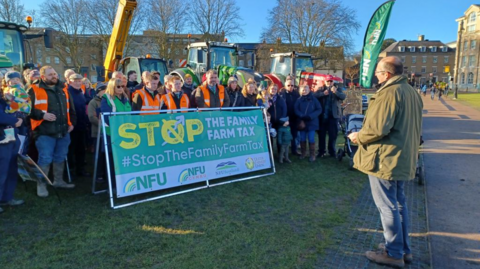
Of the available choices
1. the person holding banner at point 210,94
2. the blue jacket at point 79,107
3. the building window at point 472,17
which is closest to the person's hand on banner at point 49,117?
the blue jacket at point 79,107

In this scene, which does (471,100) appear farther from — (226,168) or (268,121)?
(226,168)

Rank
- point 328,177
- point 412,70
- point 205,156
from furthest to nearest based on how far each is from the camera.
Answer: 1. point 412,70
2. point 328,177
3. point 205,156

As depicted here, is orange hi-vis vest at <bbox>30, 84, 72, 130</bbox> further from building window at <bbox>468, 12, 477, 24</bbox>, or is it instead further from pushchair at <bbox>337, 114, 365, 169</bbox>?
building window at <bbox>468, 12, 477, 24</bbox>

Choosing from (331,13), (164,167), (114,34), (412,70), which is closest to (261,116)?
(164,167)

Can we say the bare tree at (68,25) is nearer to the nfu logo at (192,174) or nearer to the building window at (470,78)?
the nfu logo at (192,174)

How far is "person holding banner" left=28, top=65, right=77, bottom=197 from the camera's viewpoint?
489cm

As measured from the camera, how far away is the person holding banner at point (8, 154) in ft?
13.9

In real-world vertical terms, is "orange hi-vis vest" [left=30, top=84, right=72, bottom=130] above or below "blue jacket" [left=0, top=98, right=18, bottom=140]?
above

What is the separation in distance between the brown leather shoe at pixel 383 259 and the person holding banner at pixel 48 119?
14.9ft

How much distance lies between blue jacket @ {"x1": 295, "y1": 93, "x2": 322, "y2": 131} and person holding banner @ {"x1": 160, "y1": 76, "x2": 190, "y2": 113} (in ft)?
9.68

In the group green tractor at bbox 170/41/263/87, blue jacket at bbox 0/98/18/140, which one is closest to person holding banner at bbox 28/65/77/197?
blue jacket at bbox 0/98/18/140

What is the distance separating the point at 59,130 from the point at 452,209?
21.0 ft

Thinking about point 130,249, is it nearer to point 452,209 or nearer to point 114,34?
point 452,209

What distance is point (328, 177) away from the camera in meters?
6.59
